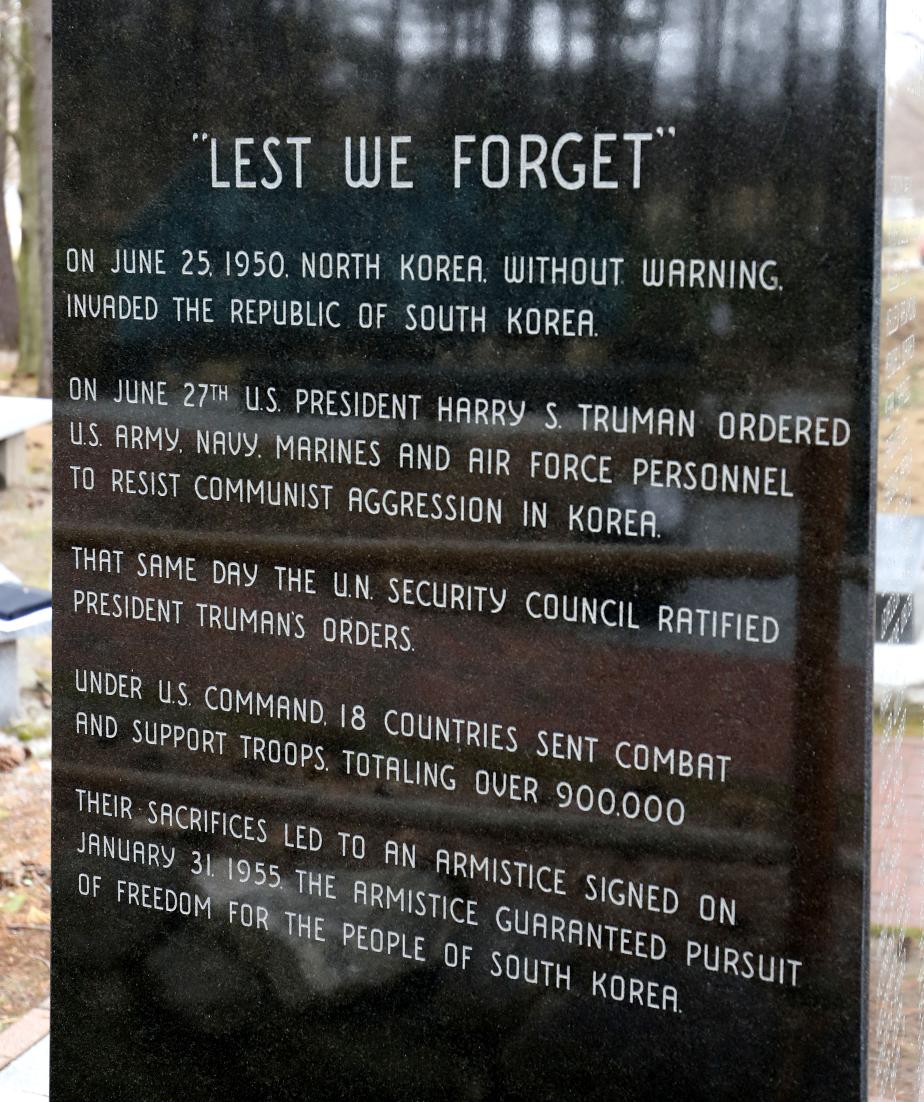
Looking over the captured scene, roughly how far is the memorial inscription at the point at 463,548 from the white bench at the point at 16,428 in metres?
7.35

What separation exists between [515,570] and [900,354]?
31.3 inches

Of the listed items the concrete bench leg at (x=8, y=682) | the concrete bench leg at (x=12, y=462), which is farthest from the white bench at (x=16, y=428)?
the concrete bench leg at (x=8, y=682)

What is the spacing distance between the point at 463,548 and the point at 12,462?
9.57m

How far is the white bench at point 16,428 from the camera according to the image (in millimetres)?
10602

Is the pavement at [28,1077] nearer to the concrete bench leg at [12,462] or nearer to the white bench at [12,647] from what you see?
Result: the white bench at [12,647]

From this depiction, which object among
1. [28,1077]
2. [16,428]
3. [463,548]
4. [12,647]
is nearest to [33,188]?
[16,428]

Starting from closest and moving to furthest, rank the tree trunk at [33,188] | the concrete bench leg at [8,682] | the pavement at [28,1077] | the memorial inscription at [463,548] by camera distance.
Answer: the memorial inscription at [463,548] < the pavement at [28,1077] < the concrete bench leg at [8,682] < the tree trunk at [33,188]

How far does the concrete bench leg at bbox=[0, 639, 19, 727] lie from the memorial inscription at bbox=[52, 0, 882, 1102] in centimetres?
372

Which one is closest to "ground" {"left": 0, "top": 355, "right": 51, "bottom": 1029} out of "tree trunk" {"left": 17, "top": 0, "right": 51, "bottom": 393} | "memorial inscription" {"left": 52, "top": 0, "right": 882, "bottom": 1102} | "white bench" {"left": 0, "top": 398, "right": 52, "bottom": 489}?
"white bench" {"left": 0, "top": 398, "right": 52, "bottom": 489}

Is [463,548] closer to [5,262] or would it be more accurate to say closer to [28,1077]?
[28,1077]

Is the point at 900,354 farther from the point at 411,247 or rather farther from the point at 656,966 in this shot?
the point at 656,966

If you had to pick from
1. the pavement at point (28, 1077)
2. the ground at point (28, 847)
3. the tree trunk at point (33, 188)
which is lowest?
the ground at point (28, 847)

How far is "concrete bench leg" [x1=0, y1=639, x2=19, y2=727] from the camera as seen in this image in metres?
7.09

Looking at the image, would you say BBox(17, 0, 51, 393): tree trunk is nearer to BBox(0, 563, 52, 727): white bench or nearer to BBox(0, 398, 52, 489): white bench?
BBox(0, 398, 52, 489): white bench
